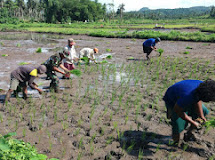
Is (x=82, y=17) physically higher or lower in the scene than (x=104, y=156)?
higher

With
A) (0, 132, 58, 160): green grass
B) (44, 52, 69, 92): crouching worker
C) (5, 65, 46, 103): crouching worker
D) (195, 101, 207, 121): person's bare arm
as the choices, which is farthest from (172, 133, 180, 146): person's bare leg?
(44, 52, 69, 92): crouching worker

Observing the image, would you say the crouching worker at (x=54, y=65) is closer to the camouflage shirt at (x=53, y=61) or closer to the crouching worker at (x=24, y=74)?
the camouflage shirt at (x=53, y=61)

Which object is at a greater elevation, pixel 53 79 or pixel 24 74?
pixel 24 74

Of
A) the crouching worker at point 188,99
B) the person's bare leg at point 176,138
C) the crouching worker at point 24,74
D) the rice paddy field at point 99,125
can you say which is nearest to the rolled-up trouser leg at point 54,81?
the rice paddy field at point 99,125

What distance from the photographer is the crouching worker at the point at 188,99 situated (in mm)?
2045

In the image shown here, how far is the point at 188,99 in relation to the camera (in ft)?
7.03

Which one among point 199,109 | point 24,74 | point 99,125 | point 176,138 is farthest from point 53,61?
point 199,109

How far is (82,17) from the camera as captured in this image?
51.2 meters

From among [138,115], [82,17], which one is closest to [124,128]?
[138,115]

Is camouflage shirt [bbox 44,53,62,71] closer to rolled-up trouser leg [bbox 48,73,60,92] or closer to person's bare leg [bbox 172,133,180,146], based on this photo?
rolled-up trouser leg [bbox 48,73,60,92]

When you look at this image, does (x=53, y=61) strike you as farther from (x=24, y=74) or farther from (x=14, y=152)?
(x=14, y=152)

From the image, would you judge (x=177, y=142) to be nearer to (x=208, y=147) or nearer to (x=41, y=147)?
(x=208, y=147)

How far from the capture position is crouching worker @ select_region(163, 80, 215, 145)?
6.71ft

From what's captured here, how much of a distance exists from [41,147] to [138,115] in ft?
6.26
